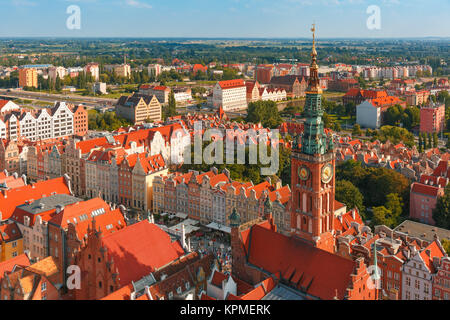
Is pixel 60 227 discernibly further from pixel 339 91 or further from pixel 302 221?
pixel 339 91

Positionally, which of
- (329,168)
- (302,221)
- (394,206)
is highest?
(329,168)

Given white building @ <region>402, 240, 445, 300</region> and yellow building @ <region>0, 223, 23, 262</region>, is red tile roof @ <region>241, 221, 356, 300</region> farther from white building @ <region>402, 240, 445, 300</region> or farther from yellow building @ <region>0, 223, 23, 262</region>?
yellow building @ <region>0, 223, 23, 262</region>

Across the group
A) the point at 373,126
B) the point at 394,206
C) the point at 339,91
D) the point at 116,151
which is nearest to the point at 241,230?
the point at 394,206

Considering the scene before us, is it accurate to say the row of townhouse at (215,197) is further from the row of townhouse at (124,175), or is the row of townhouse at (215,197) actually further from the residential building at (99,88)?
the residential building at (99,88)

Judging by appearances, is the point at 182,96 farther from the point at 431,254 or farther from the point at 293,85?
the point at 431,254

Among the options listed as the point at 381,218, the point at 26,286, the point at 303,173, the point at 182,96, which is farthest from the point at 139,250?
the point at 182,96

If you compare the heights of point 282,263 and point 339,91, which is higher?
point 339,91
